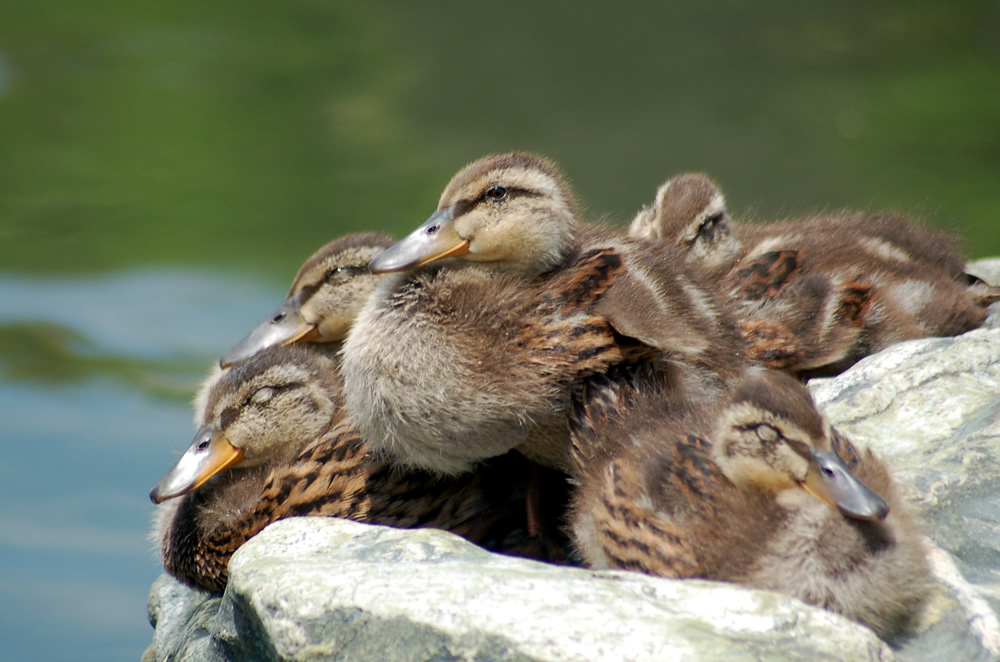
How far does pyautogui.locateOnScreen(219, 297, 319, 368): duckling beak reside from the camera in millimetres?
3131

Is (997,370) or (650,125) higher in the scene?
(650,125)

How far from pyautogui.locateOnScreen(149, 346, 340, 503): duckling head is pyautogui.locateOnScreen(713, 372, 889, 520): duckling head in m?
1.08

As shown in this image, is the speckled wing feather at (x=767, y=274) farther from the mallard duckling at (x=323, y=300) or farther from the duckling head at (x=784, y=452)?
the mallard duckling at (x=323, y=300)

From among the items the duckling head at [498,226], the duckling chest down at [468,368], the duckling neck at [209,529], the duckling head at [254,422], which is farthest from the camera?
the duckling head at [254,422]

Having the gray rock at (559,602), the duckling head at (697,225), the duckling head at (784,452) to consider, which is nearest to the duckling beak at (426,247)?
the gray rock at (559,602)

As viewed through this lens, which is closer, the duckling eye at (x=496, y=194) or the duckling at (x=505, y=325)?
the duckling at (x=505, y=325)

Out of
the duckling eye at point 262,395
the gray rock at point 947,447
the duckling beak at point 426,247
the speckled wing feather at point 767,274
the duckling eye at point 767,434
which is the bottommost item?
the gray rock at point 947,447

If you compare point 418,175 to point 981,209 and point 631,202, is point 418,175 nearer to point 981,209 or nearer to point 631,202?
point 631,202

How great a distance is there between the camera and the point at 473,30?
7.20 metres

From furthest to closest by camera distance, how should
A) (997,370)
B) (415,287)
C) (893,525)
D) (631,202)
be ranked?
(631,202) < (997,370) < (415,287) < (893,525)

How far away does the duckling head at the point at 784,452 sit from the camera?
1.95m

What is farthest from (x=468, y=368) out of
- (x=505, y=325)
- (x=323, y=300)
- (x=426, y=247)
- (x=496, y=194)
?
(x=323, y=300)

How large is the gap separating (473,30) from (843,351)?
486cm

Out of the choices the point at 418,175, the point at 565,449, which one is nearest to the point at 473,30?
the point at 418,175
